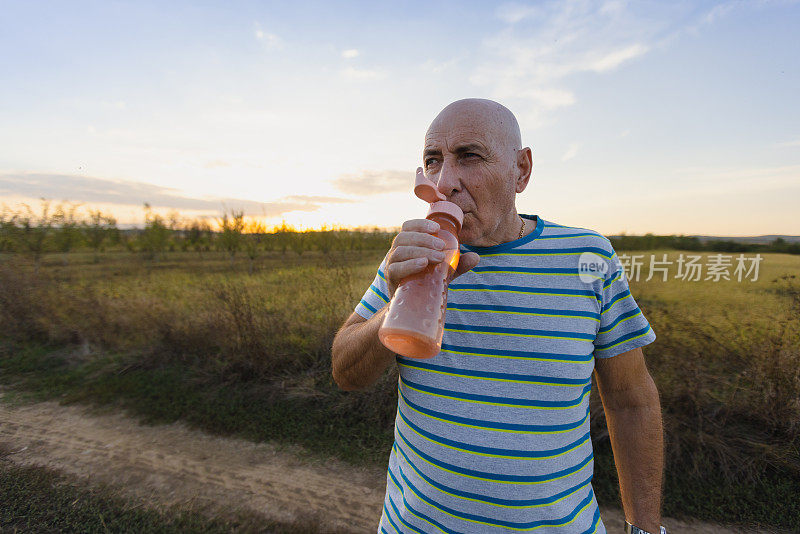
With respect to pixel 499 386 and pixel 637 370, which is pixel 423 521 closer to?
pixel 499 386

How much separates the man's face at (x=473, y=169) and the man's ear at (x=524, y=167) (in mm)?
116

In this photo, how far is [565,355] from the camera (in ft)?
4.00

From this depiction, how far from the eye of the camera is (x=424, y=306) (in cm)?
91

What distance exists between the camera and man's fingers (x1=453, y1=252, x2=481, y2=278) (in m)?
1.01

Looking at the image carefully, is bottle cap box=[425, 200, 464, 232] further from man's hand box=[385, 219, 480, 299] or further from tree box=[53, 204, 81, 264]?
tree box=[53, 204, 81, 264]

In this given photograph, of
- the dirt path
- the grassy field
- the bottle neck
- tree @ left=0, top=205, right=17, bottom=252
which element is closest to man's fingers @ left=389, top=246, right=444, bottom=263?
the bottle neck

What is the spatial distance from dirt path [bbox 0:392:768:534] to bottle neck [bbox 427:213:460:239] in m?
3.40

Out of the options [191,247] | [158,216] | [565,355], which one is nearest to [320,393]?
[565,355]

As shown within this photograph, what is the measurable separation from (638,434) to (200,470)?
4469 millimetres

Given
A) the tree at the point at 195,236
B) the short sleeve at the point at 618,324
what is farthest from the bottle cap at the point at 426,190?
the tree at the point at 195,236

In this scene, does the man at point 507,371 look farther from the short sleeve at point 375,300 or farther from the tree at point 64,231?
the tree at point 64,231

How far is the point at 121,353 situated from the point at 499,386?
8.39 metres

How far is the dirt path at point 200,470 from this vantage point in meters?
3.58
